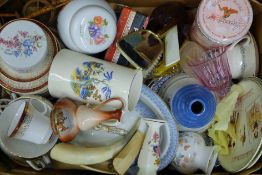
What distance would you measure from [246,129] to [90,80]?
376mm

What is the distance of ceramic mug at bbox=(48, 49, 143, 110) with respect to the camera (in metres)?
0.90

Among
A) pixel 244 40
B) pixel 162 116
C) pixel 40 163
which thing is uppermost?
pixel 244 40

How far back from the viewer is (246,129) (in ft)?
3.16

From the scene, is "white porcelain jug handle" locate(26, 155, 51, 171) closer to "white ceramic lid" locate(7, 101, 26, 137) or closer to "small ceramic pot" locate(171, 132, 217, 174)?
"white ceramic lid" locate(7, 101, 26, 137)

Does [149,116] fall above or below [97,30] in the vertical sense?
below

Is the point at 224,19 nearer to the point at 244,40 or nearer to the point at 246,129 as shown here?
the point at 244,40

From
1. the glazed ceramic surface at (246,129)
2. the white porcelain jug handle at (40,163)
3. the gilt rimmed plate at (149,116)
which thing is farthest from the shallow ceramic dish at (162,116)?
the white porcelain jug handle at (40,163)

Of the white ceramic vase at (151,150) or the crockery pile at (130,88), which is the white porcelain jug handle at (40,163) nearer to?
the crockery pile at (130,88)

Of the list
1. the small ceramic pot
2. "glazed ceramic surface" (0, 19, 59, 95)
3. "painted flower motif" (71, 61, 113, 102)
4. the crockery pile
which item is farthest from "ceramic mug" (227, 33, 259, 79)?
"glazed ceramic surface" (0, 19, 59, 95)

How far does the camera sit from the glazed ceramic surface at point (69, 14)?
0.92 metres

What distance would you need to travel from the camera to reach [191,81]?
3.28 feet

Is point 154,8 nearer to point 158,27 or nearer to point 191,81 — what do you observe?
point 158,27

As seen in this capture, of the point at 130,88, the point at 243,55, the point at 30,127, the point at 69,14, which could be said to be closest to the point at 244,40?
the point at 243,55

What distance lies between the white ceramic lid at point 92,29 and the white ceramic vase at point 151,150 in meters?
0.20
